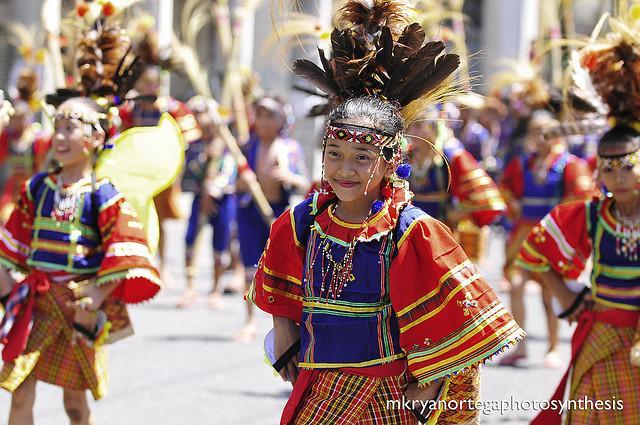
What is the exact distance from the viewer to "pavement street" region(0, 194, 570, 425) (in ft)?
19.6

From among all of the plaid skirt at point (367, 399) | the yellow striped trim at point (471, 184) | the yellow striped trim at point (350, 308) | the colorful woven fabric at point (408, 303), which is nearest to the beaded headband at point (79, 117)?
the colorful woven fabric at point (408, 303)

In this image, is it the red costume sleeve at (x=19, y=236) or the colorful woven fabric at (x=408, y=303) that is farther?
Answer: the red costume sleeve at (x=19, y=236)

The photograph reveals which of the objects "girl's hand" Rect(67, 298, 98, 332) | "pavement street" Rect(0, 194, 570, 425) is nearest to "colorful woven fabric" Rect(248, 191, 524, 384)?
"girl's hand" Rect(67, 298, 98, 332)

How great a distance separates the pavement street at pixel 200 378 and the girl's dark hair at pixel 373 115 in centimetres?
265

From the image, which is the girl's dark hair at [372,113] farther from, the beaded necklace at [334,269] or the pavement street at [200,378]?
the pavement street at [200,378]

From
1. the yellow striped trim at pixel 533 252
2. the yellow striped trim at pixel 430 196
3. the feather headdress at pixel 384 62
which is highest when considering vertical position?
the feather headdress at pixel 384 62

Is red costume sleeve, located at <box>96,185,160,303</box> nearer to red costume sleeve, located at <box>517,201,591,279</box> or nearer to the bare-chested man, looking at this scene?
red costume sleeve, located at <box>517,201,591,279</box>

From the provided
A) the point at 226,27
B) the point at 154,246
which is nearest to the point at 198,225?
the point at 226,27

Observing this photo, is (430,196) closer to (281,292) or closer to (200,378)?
(200,378)

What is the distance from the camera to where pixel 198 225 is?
33.5 feet

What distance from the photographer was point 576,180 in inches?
319

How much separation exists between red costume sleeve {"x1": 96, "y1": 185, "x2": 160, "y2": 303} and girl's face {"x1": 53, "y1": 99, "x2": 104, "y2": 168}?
0.19 m

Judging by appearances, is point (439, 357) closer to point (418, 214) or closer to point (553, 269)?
point (418, 214)

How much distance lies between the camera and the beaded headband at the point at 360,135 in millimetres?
3611
